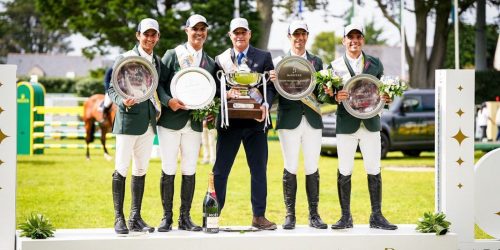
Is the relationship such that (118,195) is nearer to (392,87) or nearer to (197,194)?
(392,87)

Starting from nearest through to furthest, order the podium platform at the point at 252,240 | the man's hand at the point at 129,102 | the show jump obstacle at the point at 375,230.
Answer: the podium platform at the point at 252,240, the show jump obstacle at the point at 375,230, the man's hand at the point at 129,102

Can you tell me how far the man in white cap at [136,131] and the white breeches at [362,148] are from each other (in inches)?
66.6

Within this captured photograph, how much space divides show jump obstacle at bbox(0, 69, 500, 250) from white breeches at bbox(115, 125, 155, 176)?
0.58 meters

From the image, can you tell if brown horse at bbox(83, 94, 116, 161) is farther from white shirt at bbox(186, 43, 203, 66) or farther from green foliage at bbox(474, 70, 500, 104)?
green foliage at bbox(474, 70, 500, 104)

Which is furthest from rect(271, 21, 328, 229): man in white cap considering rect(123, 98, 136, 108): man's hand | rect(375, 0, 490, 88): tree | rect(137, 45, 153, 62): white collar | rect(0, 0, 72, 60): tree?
rect(0, 0, 72, 60): tree

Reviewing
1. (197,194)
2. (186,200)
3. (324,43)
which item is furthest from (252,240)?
(324,43)

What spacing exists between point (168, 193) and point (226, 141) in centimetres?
70

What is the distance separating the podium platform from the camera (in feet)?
24.2

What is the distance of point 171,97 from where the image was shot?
25.7 ft

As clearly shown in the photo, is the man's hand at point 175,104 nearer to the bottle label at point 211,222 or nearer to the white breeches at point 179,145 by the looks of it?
the white breeches at point 179,145

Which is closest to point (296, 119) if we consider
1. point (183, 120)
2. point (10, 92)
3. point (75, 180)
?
point (183, 120)

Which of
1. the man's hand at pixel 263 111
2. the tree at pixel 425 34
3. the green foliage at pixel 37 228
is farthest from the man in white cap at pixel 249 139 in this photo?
the tree at pixel 425 34

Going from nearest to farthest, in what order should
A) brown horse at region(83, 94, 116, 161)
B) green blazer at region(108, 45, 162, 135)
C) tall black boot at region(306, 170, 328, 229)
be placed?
green blazer at region(108, 45, 162, 135)
tall black boot at region(306, 170, 328, 229)
brown horse at region(83, 94, 116, 161)

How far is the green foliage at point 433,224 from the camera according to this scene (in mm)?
7988
